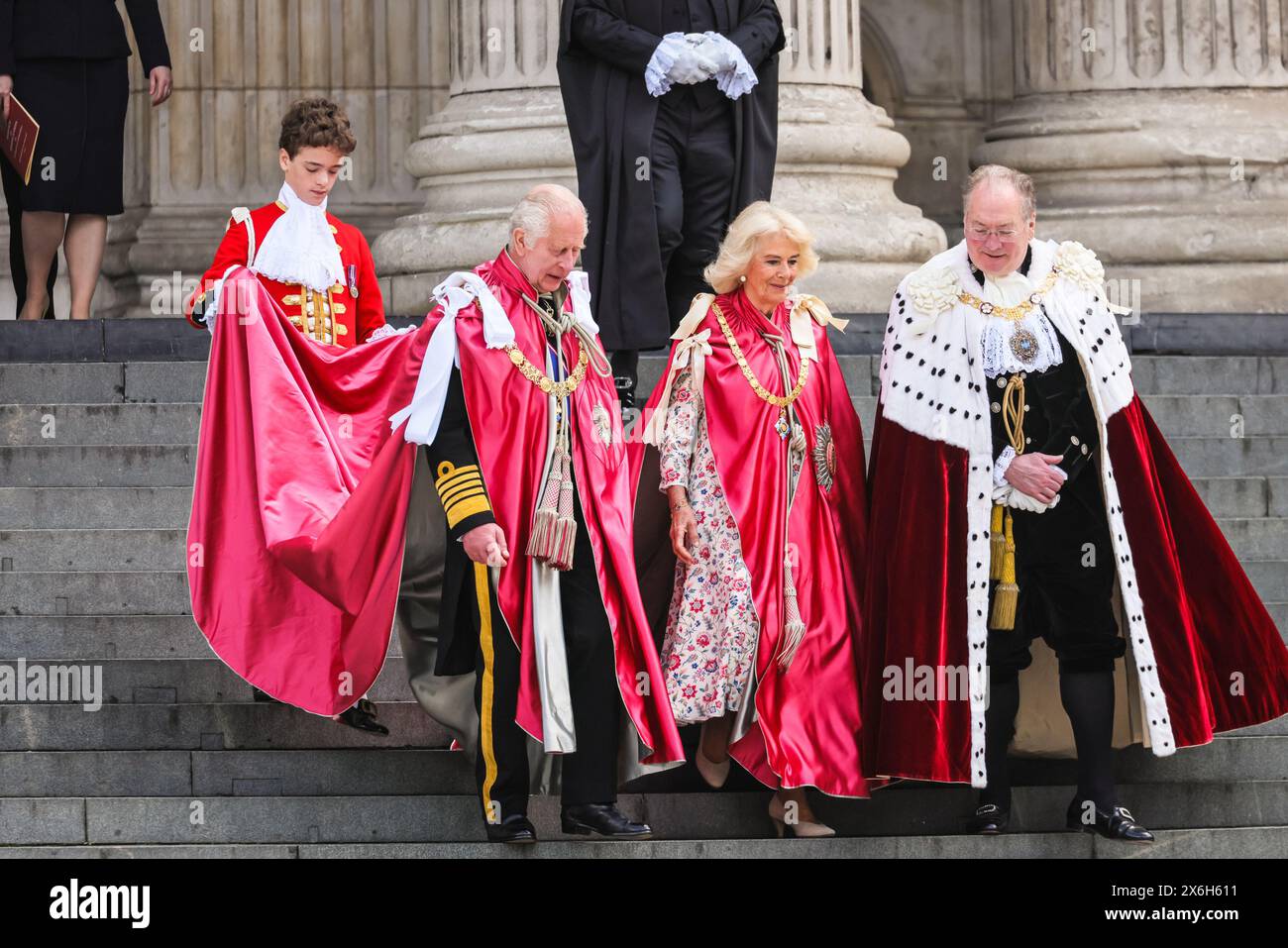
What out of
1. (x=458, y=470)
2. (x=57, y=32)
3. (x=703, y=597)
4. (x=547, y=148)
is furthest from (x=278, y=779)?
(x=547, y=148)

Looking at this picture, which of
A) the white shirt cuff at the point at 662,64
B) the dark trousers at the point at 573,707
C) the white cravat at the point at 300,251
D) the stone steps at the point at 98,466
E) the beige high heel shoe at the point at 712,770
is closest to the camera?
the dark trousers at the point at 573,707

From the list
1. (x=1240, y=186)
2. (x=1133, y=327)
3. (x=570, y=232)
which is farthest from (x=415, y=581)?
(x=1240, y=186)

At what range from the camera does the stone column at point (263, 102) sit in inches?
550

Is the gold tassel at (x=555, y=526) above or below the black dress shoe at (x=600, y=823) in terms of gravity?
above

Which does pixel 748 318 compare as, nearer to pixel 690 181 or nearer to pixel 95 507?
pixel 690 181

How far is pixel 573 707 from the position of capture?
7.06 metres

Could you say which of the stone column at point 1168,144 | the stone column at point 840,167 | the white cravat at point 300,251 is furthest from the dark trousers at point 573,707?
the stone column at point 1168,144

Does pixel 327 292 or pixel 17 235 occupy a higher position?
pixel 17 235

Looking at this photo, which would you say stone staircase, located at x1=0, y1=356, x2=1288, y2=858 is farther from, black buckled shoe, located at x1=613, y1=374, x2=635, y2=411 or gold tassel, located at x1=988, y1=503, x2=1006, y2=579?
black buckled shoe, located at x1=613, y1=374, x2=635, y2=411

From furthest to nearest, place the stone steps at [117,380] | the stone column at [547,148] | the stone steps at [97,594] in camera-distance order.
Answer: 1. the stone column at [547,148]
2. the stone steps at [117,380]
3. the stone steps at [97,594]

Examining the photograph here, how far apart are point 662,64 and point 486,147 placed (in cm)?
349

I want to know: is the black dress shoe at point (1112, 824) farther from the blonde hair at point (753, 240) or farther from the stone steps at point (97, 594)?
the stone steps at point (97, 594)

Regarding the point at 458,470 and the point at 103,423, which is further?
the point at 103,423

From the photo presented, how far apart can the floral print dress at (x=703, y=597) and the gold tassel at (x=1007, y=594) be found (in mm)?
682
